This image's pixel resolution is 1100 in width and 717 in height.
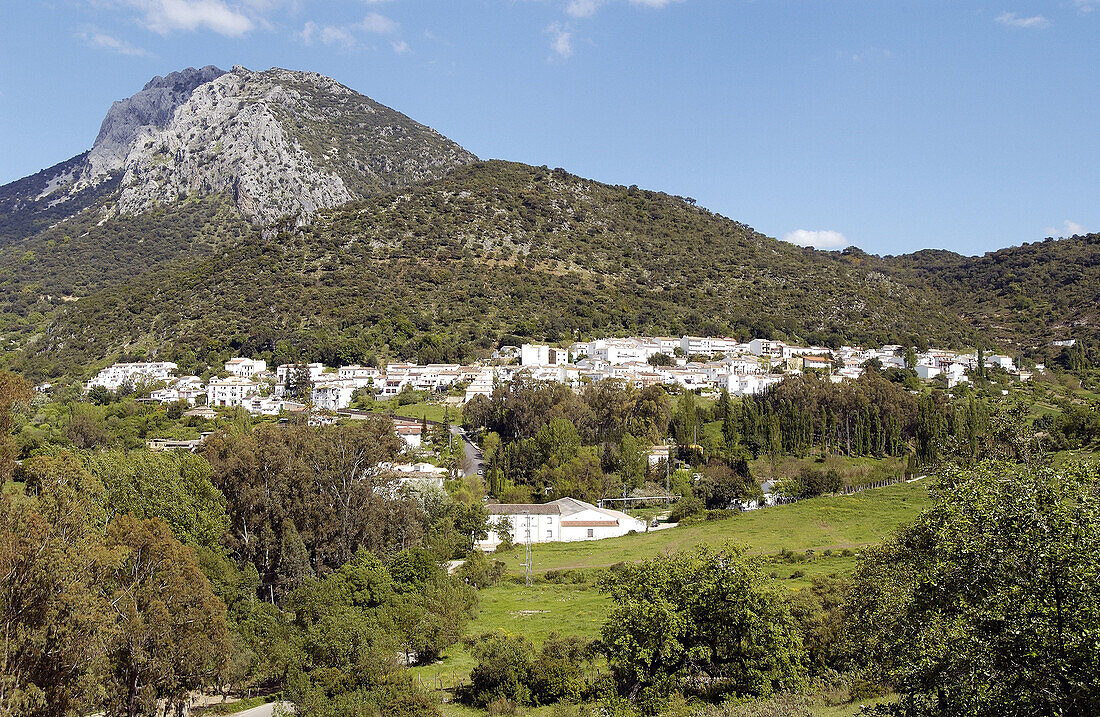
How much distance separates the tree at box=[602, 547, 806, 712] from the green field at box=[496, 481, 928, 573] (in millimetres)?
18423

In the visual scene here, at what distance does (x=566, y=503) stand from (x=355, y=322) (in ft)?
174

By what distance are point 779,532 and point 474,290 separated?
69.0m

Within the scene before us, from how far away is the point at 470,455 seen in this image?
58.1 meters

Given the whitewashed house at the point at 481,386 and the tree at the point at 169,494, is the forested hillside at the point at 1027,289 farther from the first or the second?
the tree at the point at 169,494

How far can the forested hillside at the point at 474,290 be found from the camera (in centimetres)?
9200

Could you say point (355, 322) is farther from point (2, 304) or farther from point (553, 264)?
point (2, 304)

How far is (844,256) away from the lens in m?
178

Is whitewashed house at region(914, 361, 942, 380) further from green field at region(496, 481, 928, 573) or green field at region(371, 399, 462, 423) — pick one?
green field at region(371, 399, 462, 423)

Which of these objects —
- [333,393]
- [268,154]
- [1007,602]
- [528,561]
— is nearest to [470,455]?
[528,561]

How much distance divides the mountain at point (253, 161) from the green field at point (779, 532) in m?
121

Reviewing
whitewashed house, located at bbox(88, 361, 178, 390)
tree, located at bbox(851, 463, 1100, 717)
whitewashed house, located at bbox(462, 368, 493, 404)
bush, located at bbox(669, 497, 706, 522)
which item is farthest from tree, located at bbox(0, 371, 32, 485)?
whitewashed house, located at bbox(88, 361, 178, 390)

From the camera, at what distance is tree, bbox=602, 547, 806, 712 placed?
17609 mm

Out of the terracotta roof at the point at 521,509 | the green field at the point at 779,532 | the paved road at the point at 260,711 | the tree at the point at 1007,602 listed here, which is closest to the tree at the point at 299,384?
the terracotta roof at the point at 521,509

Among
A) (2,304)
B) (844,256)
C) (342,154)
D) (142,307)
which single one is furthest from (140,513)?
(844,256)
